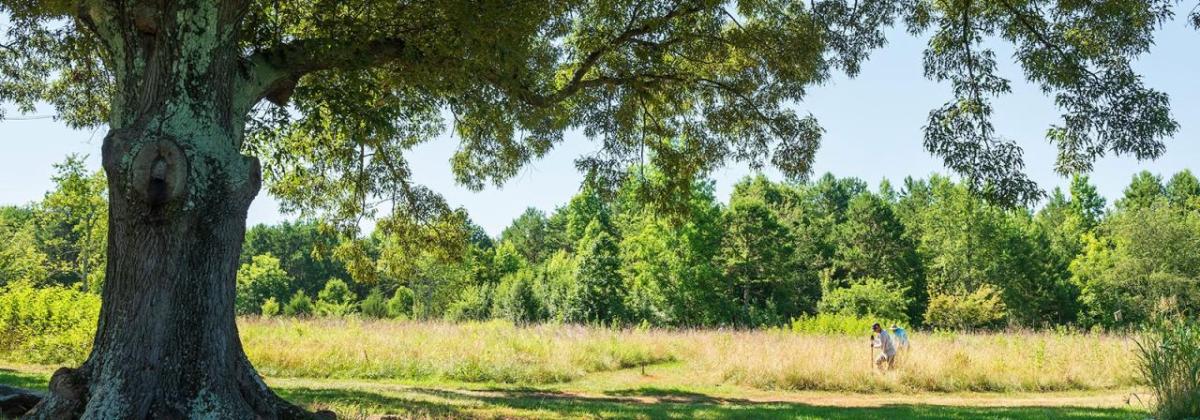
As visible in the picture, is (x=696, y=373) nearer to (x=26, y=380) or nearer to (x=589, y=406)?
(x=589, y=406)

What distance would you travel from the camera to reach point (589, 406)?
408 inches

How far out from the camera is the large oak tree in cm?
559

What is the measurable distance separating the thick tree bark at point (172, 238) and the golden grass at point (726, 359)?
1009cm

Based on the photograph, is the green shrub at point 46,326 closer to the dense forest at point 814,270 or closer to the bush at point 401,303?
the dense forest at point 814,270

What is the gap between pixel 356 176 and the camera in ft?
43.5

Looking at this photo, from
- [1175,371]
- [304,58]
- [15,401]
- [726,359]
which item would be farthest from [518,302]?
[1175,371]

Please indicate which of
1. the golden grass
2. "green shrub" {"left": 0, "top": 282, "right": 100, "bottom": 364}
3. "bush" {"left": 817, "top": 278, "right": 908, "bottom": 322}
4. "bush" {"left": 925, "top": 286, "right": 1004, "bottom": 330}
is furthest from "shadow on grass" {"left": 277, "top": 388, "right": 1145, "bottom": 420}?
"bush" {"left": 925, "top": 286, "right": 1004, "bottom": 330}

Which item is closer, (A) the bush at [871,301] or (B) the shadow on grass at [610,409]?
(B) the shadow on grass at [610,409]

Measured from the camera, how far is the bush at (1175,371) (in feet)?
23.4

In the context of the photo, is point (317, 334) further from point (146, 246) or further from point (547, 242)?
point (547, 242)

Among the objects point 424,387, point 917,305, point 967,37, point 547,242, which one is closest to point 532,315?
point 917,305

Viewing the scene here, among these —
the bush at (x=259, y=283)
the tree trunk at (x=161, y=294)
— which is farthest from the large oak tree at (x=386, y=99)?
the bush at (x=259, y=283)

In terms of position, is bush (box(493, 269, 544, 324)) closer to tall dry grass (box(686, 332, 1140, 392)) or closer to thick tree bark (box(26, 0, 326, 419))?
tall dry grass (box(686, 332, 1140, 392))

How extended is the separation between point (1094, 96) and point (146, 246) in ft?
28.6
